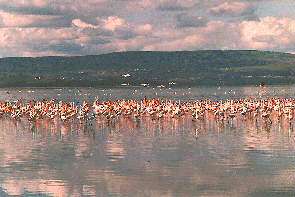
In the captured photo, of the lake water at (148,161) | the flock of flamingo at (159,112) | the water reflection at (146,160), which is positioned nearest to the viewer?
the lake water at (148,161)

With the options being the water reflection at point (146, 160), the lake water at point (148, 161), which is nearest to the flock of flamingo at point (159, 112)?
the water reflection at point (146, 160)

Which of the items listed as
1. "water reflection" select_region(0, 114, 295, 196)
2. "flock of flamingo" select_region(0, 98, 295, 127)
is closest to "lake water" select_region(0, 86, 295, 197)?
"water reflection" select_region(0, 114, 295, 196)

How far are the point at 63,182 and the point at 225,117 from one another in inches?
1644

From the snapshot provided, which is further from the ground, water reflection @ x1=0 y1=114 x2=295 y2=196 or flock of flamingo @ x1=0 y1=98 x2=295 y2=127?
flock of flamingo @ x1=0 y1=98 x2=295 y2=127

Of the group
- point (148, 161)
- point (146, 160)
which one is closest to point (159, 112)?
point (146, 160)

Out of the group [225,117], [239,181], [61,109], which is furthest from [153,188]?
[61,109]

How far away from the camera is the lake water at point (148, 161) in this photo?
33.6 metres

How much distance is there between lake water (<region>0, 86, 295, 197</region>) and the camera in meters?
33.6

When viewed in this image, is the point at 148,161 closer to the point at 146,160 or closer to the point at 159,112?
the point at 146,160

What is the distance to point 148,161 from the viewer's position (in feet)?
139

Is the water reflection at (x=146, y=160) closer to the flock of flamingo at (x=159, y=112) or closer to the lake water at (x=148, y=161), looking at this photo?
the lake water at (x=148, y=161)

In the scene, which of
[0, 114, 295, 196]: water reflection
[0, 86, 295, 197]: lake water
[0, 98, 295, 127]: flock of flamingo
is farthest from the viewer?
[0, 98, 295, 127]: flock of flamingo

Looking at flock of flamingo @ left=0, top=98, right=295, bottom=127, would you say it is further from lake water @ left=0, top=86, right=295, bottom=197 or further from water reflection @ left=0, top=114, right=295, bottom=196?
lake water @ left=0, top=86, right=295, bottom=197

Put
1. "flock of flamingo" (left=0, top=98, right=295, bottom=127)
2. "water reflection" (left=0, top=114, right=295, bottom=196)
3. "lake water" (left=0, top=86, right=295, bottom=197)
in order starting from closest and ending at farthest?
"lake water" (left=0, top=86, right=295, bottom=197)
"water reflection" (left=0, top=114, right=295, bottom=196)
"flock of flamingo" (left=0, top=98, right=295, bottom=127)
